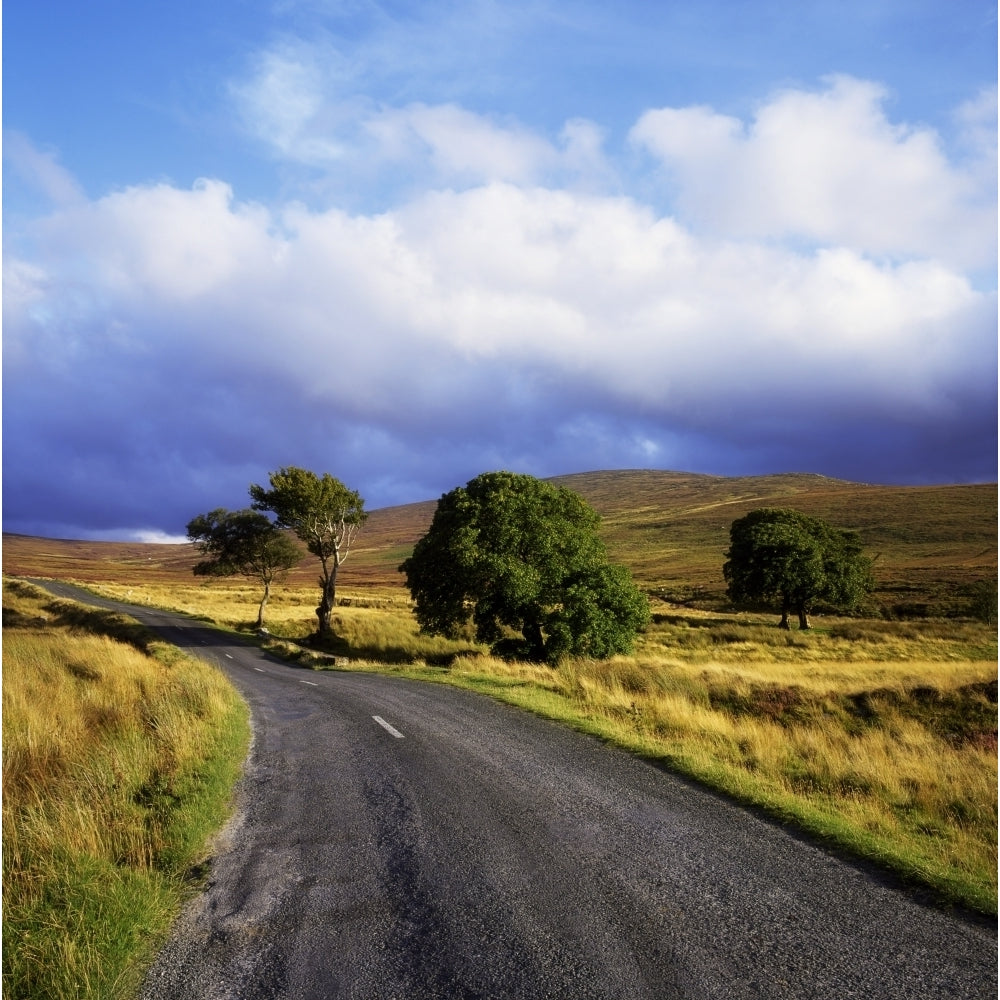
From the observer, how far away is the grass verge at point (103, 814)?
172 inches

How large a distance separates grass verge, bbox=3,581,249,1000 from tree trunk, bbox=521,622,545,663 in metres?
15.4

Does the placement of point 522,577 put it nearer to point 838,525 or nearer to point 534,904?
point 534,904

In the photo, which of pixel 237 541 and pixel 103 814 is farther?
pixel 237 541

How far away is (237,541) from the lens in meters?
51.4

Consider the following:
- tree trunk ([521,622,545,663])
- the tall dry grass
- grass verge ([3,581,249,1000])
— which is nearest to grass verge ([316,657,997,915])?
the tall dry grass

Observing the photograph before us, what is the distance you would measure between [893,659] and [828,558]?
65.6 feet

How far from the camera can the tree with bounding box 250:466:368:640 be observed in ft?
127

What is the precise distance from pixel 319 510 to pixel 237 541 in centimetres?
1606

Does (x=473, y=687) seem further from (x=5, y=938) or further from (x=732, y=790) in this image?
(x=5, y=938)

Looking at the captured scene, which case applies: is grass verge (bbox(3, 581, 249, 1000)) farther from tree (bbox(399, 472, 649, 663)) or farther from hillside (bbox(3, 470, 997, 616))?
hillside (bbox(3, 470, 997, 616))

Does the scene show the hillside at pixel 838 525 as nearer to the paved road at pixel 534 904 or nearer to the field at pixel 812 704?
the field at pixel 812 704

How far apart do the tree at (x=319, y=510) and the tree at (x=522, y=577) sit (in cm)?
1051

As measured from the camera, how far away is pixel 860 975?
4.20 m

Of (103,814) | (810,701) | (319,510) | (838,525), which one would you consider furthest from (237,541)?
(838,525)
